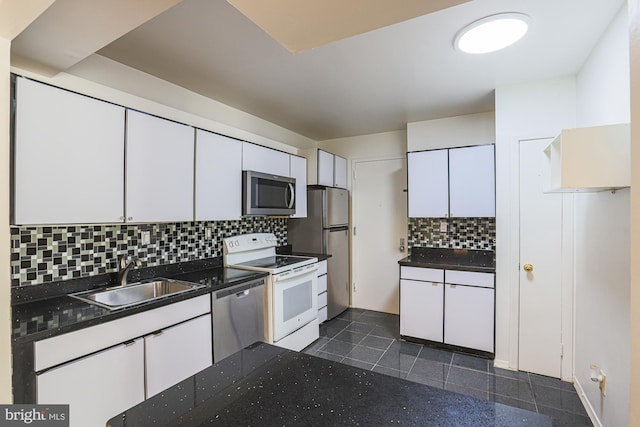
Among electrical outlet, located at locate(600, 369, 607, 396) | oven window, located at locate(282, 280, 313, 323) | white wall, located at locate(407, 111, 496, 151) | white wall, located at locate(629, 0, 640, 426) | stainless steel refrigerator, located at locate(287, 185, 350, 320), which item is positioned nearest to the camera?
white wall, located at locate(629, 0, 640, 426)

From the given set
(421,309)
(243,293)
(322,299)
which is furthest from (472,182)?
(243,293)

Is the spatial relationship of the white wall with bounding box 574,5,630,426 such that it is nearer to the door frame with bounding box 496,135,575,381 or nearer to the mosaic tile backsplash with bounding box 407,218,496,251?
the door frame with bounding box 496,135,575,381

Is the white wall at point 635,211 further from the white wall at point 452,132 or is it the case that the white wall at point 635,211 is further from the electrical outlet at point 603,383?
the white wall at point 452,132

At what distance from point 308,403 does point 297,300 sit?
7.18 feet

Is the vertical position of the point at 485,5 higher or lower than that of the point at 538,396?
higher

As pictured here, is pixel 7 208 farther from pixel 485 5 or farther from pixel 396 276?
pixel 396 276

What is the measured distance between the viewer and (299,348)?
2.97 metres

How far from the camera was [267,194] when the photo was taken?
3.03 metres

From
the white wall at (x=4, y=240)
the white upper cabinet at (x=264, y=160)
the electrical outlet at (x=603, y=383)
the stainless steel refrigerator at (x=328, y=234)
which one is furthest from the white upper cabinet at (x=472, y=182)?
the white wall at (x=4, y=240)

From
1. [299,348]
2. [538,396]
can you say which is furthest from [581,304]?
[299,348]

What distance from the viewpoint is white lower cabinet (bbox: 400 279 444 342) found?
10.1 feet

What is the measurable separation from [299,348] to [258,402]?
7.55 ft

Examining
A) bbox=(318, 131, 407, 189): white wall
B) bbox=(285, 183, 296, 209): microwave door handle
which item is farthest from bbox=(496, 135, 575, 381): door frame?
bbox=(285, 183, 296, 209): microwave door handle

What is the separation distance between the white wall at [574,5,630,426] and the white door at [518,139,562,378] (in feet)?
0.53
